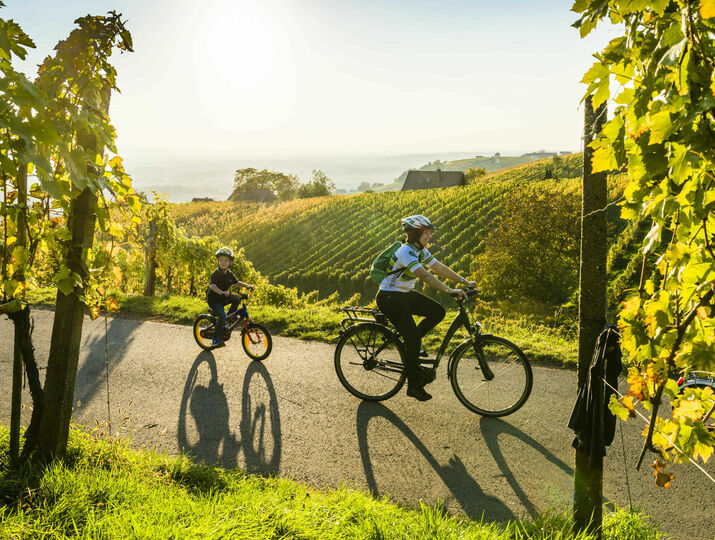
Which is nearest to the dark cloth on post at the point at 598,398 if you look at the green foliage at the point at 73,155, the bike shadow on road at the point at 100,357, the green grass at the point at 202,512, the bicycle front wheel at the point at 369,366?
the green grass at the point at 202,512

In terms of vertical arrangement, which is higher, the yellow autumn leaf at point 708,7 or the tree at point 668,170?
the yellow autumn leaf at point 708,7

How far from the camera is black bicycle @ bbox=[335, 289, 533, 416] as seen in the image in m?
5.24

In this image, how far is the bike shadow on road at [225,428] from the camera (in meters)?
4.45

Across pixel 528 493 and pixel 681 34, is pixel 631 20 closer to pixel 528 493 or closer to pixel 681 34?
pixel 681 34

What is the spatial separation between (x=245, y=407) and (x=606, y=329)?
4142 mm

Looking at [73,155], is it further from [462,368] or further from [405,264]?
[462,368]

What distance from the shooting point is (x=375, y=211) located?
1827 inches

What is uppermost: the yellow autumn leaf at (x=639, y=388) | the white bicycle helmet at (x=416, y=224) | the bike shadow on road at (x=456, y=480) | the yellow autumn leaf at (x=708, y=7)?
the yellow autumn leaf at (x=708, y=7)

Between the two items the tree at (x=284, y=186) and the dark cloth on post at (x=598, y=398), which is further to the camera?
the tree at (x=284, y=186)

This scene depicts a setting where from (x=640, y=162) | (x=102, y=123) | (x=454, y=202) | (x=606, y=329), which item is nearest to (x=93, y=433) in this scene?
(x=102, y=123)

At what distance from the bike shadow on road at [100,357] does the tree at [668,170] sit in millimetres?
5056

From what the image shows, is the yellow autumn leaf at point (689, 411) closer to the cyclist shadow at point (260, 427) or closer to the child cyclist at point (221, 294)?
the cyclist shadow at point (260, 427)

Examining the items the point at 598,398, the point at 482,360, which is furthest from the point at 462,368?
the point at 598,398

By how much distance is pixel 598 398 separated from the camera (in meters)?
2.90
